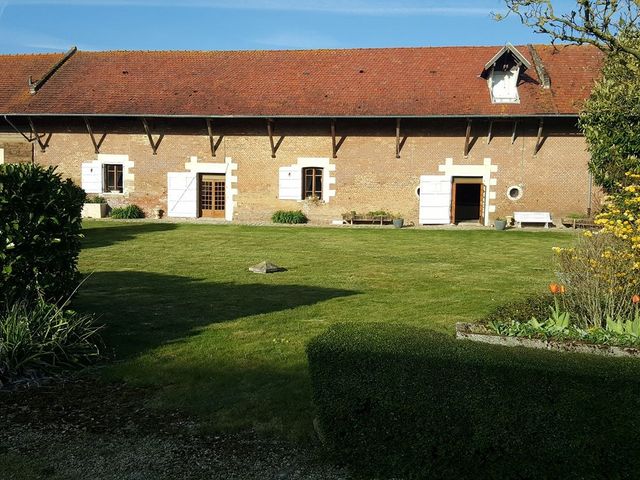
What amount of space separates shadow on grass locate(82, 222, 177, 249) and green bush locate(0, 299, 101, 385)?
8.68 metres

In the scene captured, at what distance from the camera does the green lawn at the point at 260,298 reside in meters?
4.75

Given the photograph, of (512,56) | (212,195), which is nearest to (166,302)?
(212,195)

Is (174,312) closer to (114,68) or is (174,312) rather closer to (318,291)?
(318,291)

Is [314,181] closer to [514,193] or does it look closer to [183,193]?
[183,193]

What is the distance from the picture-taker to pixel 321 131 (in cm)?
2128

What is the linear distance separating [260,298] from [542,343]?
14.9 ft

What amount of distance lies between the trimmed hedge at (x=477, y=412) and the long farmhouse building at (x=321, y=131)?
17371mm

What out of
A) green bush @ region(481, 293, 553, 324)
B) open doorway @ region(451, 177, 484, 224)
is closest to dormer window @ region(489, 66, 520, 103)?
open doorway @ region(451, 177, 484, 224)

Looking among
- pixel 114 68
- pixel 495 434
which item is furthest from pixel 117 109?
pixel 495 434

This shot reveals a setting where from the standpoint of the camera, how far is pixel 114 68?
23906 mm

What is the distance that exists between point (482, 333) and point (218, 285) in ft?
17.4

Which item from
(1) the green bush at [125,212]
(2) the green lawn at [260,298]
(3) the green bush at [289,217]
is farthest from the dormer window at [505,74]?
(1) the green bush at [125,212]

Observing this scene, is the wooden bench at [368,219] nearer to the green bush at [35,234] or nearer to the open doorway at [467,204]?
the open doorway at [467,204]

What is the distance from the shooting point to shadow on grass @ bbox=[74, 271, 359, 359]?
6367 mm
